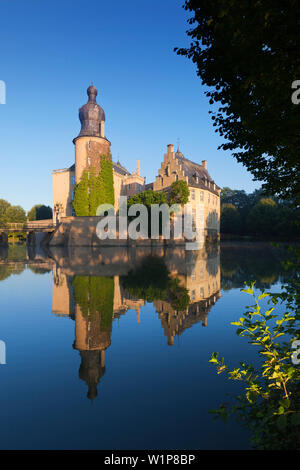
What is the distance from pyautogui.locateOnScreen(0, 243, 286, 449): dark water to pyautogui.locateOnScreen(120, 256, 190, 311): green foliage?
0.12m

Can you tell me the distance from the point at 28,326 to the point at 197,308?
17.1 feet

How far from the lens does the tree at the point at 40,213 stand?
83.1m

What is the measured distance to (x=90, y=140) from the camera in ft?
147

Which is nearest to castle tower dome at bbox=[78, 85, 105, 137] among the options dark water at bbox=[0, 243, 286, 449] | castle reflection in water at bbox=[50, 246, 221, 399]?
castle reflection in water at bbox=[50, 246, 221, 399]

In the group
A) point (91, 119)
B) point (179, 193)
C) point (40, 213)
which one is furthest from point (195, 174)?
point (40, 213)

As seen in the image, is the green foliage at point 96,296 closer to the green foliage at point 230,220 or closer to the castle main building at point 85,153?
the castle main building at point 85,153

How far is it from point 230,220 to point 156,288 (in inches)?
2532

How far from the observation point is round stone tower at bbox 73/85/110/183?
147 ft

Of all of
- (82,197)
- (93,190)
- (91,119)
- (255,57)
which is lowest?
(255,57)

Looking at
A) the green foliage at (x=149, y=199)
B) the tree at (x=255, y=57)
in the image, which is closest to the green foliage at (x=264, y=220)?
the green foliage at (x=149, y=199)

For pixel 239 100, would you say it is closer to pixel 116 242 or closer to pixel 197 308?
pixel 197 308

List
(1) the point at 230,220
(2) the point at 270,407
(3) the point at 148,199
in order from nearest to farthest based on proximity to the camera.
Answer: (2) the point at 270,407, (3) the point at 148,199, (1) the point at 230,220

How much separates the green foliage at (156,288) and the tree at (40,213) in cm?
7469

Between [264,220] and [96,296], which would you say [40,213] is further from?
[96,296]
